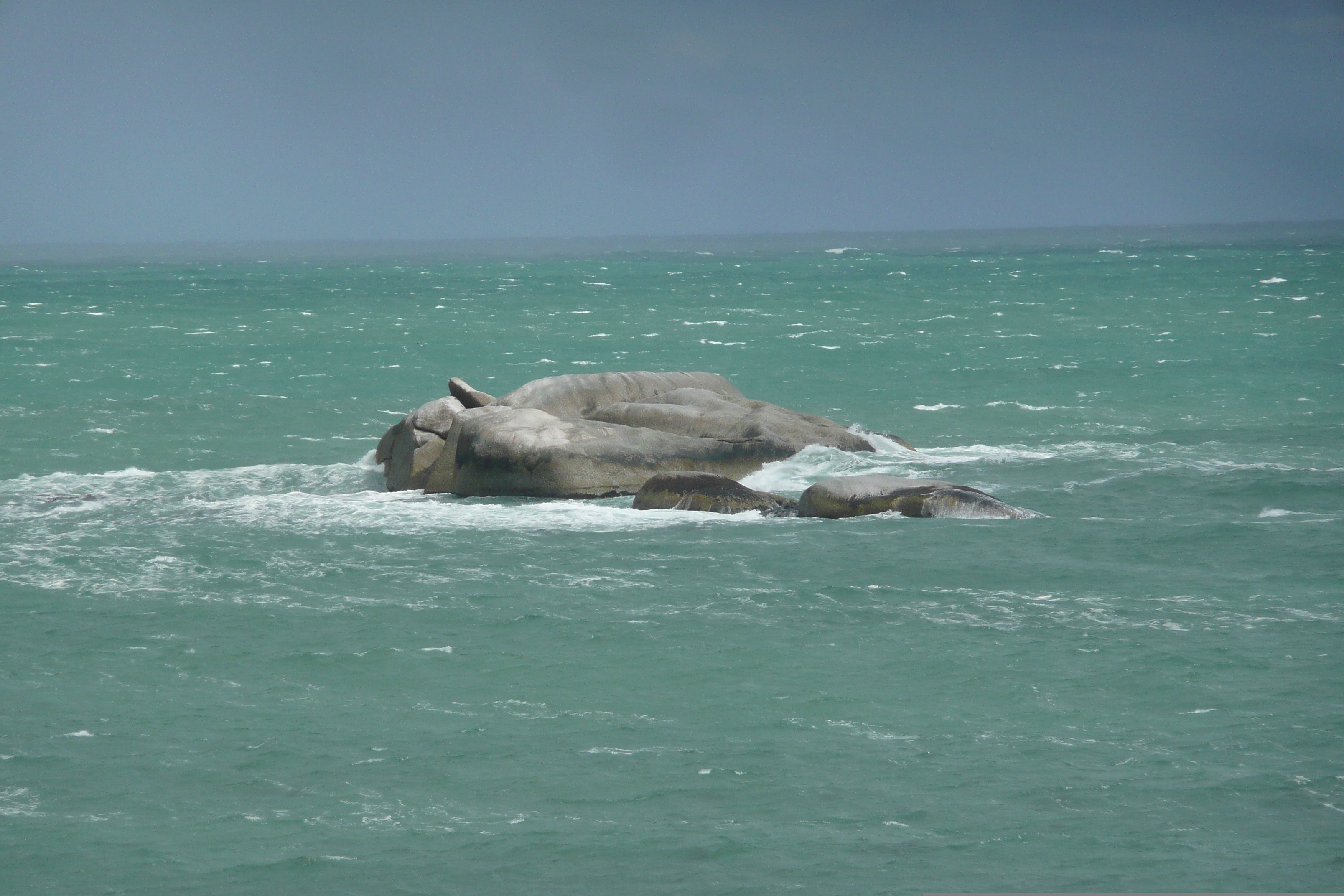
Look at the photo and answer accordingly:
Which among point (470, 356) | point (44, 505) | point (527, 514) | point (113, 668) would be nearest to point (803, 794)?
point (113, 668)

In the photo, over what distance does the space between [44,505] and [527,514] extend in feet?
36.7

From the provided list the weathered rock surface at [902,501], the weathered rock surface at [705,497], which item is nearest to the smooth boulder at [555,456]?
the weathered rock surface at [705,497]

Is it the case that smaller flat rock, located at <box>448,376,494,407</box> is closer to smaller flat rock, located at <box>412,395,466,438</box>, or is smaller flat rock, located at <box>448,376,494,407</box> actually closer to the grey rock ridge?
the grey rock ridge

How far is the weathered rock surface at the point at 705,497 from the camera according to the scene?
3125 cm

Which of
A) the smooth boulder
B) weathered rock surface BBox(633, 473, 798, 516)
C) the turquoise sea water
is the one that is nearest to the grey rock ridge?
the smooth boulder

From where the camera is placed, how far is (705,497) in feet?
103

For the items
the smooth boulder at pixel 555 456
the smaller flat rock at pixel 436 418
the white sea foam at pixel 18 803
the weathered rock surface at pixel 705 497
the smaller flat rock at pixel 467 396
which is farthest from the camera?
the smaller flat rock at pixel 467 396

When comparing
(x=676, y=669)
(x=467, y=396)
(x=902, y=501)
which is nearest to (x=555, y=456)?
(x=467, y=396)

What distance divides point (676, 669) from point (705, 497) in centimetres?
1090

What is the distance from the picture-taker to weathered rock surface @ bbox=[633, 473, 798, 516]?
31.2 m

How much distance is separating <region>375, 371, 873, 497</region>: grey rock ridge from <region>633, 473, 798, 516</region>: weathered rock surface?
4.51ft

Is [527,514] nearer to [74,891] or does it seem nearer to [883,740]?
[883,740]

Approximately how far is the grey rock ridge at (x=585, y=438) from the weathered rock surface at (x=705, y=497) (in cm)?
137

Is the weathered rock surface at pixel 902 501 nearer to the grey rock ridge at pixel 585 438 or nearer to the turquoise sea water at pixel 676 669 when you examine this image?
the turquoise sea water at pixel 676 669
